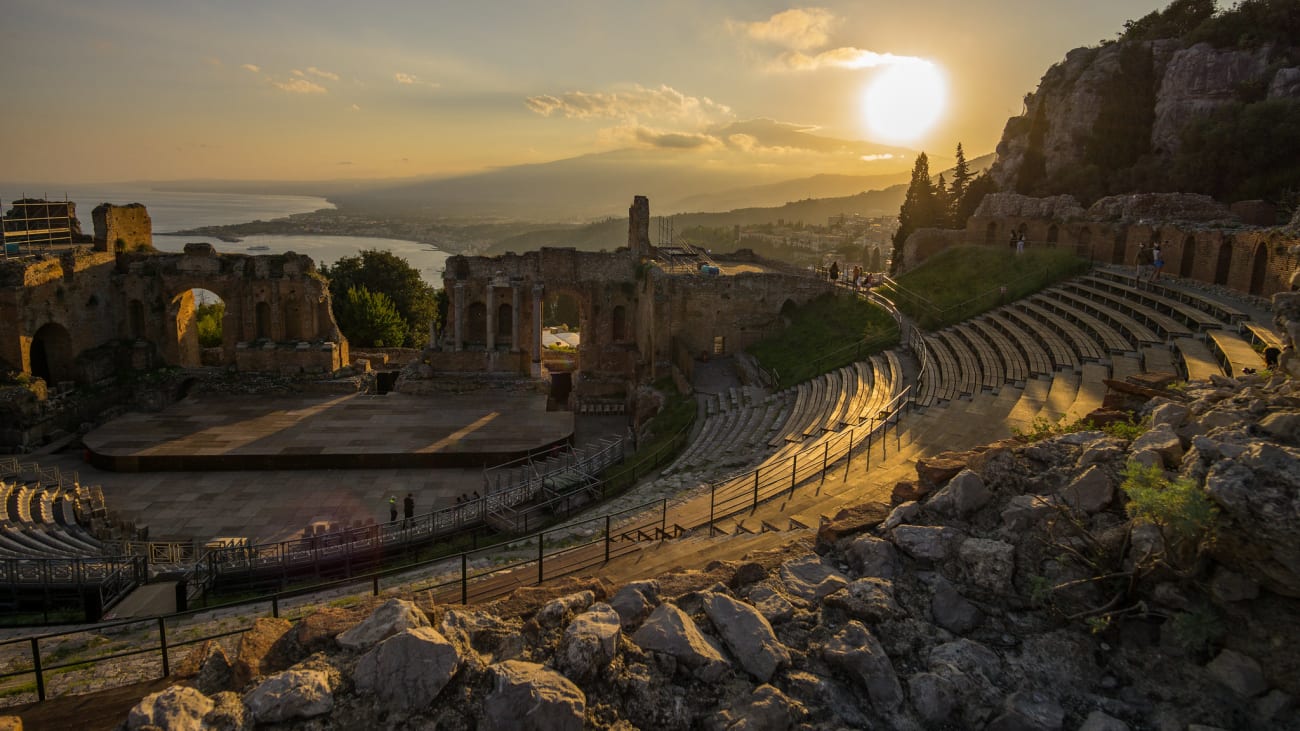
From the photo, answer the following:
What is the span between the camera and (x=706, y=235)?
17350cm

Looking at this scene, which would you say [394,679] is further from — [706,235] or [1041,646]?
[706,235]

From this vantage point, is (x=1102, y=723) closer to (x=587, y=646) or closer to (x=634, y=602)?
(x=634, y=602)

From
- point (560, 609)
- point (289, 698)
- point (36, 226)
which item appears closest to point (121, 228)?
point (36, 226)

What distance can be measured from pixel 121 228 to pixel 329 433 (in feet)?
51.3

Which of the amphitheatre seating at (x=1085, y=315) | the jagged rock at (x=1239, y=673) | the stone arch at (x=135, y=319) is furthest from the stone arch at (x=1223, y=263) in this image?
the stone arch at (x=135, y=319)

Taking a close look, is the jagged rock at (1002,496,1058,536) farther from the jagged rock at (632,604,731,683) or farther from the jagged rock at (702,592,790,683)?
the jagged rock at (632,604,731,683)

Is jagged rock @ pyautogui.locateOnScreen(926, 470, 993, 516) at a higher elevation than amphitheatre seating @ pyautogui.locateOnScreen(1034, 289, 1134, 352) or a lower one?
lower

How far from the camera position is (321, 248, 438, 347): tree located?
49866 millimetres

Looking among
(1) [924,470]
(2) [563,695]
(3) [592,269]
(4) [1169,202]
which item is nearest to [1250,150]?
(4) [1169,202]

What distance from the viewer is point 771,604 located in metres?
6.32

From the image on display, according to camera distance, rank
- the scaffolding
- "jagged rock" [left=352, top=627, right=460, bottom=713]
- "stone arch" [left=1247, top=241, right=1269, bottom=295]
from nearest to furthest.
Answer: "jagged rock" [left=352, top=627, right=460, bottom=713]
"stone arch" [left=1247, top=241, right=1269, bottom=295]
the scaffolding

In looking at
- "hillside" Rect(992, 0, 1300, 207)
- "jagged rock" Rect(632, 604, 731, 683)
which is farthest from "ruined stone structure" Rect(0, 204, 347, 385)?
"hillside" Rect(992, 0, 1300, 207)

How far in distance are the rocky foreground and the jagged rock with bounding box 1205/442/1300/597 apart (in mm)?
13

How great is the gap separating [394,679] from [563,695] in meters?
1.21
